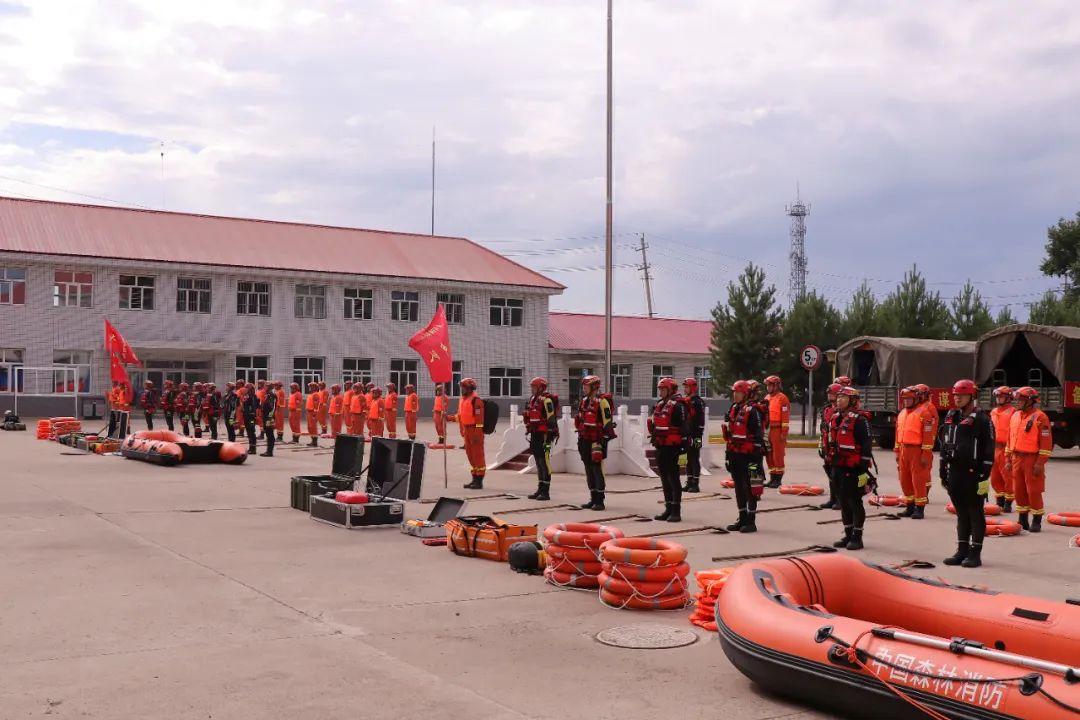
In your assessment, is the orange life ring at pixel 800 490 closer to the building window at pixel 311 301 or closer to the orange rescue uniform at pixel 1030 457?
the orange rescue uniform at pixel 1030 457

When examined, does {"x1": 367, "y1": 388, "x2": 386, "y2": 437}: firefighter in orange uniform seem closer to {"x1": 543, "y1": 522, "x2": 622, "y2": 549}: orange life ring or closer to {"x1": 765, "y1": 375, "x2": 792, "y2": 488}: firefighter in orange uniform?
{"x1": 765, "y1": 375, "x2": 792, "y2": 488}: firefighter in orange uniform

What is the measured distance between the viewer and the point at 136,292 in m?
48.0

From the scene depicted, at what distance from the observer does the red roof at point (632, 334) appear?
61.5 meters

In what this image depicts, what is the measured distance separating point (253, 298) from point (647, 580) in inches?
1758

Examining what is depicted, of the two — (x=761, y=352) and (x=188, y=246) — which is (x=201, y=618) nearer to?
(x=761, y=352)

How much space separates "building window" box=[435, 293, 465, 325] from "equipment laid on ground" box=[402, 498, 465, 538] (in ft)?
140

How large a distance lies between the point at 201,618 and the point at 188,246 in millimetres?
45112

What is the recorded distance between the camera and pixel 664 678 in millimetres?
6789

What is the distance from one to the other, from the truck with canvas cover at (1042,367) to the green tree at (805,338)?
10.7m

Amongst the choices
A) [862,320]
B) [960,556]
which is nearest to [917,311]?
[862,320]

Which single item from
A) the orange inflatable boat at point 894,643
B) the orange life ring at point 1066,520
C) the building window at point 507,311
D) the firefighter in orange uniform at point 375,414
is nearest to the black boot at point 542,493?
the orange life ring at point 1066,520

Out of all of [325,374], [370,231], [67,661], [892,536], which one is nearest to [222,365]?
[325,374]

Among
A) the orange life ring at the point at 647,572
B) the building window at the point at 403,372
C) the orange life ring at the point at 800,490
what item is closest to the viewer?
the orange life ring at the point at 647,572

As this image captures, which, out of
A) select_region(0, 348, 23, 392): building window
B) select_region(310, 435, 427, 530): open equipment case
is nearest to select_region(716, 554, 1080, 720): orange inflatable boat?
select_region(310, 435, 427, 530): open equipment case
